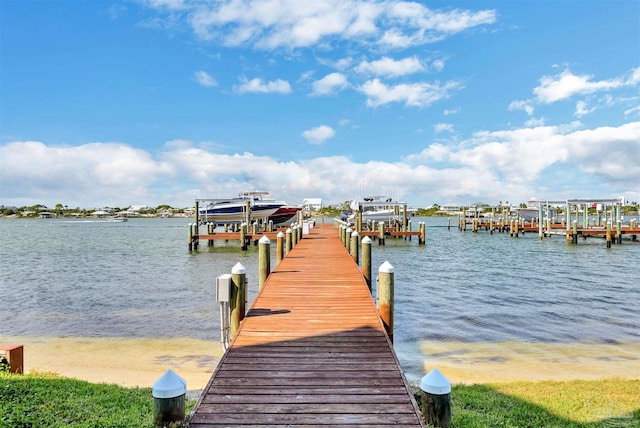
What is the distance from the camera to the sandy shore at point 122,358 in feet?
27.0

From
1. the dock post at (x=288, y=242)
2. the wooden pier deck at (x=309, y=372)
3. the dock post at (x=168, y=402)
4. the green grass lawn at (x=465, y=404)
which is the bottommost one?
the green grass lawn at (x=465, y=404)

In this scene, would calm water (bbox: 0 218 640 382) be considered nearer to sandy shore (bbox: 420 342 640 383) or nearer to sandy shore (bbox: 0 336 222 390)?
sandy shore (bbox: 420 342 640 383)

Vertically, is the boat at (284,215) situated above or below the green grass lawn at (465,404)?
above

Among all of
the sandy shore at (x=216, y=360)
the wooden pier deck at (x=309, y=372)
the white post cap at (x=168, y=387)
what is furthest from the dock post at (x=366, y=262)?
the white post cap at (x=168, y=387)

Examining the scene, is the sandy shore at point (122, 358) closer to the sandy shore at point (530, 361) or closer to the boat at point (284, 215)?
the sandy shore at point (530, 361)

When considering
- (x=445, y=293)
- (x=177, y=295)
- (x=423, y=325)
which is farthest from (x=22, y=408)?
(x=445, y=293)

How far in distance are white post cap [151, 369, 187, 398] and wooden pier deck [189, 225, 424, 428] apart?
16.7 inches

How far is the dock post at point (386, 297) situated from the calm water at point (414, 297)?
1620mm

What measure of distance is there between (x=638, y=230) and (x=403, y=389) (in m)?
44.3

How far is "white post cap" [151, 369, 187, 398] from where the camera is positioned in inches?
149

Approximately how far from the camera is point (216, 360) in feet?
30.1

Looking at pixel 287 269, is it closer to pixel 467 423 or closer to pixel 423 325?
→ pixel 423 325

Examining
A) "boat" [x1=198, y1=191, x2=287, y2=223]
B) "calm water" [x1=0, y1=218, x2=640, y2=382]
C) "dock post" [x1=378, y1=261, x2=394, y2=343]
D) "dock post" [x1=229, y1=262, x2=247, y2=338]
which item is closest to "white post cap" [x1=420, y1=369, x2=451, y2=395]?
"dock post" [x1=378, y1=261, x2=394, y2=343]

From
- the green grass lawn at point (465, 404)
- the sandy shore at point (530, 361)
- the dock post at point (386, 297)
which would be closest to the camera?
the green grass lawn at point (465, 404)
